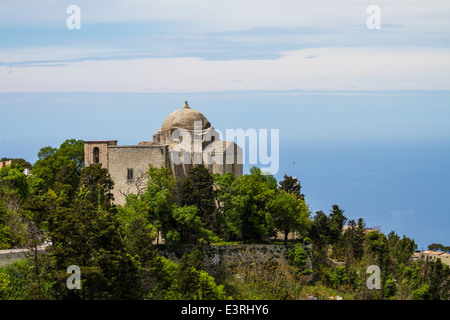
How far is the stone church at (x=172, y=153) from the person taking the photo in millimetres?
44625

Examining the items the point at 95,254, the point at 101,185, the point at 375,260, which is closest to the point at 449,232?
the point at 375,260

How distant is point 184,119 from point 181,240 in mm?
12601

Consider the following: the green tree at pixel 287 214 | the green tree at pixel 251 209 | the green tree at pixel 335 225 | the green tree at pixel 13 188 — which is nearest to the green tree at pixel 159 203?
the green tree at pixel 251 209

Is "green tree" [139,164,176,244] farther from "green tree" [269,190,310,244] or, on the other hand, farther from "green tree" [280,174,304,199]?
"green tree" [280,174,304,199]

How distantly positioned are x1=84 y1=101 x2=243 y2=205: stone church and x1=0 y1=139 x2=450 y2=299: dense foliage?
3.88ft

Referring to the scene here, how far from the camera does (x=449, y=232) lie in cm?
15062

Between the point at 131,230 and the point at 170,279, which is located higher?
the point at 131,230

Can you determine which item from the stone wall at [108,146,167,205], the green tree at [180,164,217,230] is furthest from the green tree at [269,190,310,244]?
the stone wall at [108,146,167,205]

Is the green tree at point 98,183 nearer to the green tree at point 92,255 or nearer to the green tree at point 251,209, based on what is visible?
the green tree at point 251,209

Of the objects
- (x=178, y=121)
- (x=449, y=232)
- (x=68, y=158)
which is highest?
(x=178, y=121)

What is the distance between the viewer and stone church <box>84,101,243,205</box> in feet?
146
